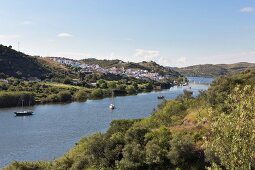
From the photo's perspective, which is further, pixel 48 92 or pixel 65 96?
pixel 48 92

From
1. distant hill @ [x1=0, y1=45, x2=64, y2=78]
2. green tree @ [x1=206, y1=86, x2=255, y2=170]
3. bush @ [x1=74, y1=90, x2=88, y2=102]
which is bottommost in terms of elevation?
bush @ [x1=74, y1=90, x2=88, y2=102]

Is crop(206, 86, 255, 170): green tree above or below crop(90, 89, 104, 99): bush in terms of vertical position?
above

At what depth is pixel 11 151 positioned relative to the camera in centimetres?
5738

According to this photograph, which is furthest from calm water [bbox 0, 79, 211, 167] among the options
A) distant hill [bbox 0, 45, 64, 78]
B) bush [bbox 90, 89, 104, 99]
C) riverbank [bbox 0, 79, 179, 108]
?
distant hill [bbox 0, 45, 64, 78]

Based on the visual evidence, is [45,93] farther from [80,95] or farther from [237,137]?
[237,137]

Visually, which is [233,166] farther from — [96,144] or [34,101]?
[34,101]

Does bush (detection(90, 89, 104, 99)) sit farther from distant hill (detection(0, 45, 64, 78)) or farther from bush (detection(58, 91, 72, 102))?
distant hill (detection(0, 45, 64, 78))

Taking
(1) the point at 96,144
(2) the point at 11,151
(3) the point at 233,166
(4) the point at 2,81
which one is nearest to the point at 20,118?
(2) the point at 11,151

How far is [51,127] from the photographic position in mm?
76625

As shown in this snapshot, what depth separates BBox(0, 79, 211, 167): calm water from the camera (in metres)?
56.5

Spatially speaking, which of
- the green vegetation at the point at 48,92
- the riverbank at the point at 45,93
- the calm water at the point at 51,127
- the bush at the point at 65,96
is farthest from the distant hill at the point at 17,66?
the calm water at the point at 51,127

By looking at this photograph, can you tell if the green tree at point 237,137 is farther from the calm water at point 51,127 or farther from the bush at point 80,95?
the bush at point 80,95

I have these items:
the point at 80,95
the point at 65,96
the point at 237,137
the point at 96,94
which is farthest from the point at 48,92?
the point at 237,137

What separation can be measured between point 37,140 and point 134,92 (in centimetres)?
9101
